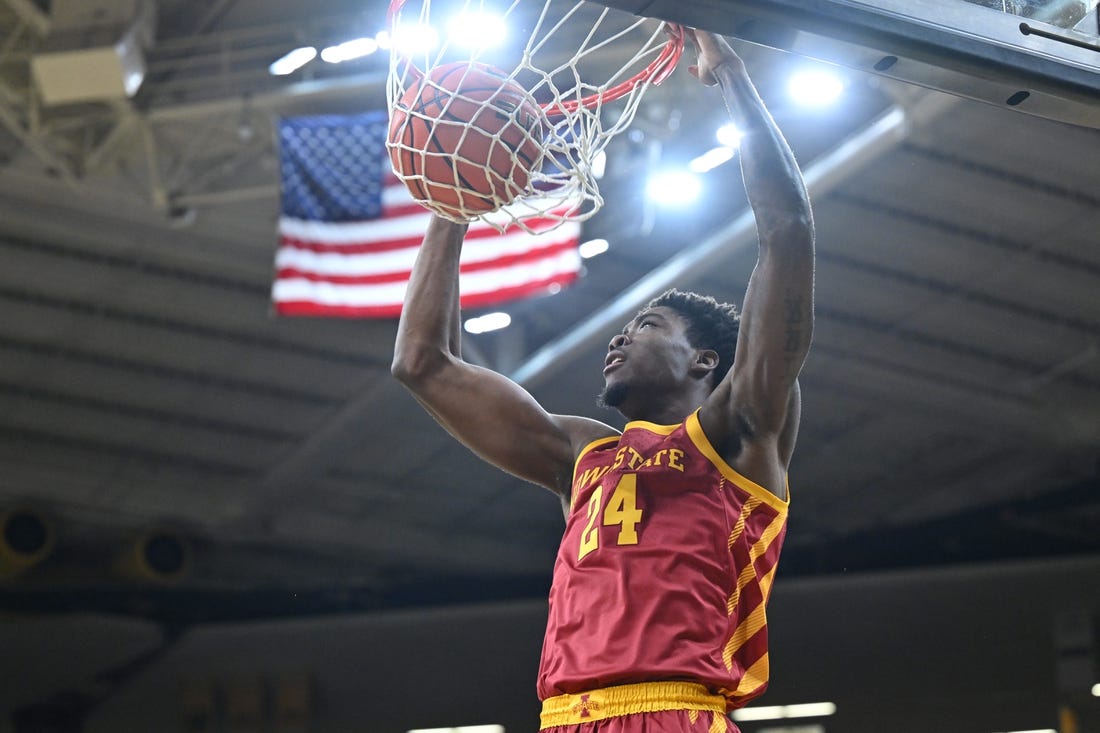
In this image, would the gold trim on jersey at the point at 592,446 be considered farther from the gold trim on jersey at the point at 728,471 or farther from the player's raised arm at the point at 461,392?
the gold trim on jersey at the point at 728,471

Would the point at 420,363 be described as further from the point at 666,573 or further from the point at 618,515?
the point at 666,573

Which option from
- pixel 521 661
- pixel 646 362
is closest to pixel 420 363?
pixel 646 362

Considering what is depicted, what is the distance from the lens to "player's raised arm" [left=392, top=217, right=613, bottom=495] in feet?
12.1

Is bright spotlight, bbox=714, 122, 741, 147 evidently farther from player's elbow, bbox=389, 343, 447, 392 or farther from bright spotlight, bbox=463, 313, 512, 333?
player's elbow, bbox=389, 343, 447, 392

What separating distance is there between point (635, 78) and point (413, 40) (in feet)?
1.96

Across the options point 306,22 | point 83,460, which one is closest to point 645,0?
point 306,22

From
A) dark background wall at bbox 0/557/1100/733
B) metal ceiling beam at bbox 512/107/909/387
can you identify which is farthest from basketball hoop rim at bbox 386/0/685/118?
dark background wall at bbox 0/557/1100/733

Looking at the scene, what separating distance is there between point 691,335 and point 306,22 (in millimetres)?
6583

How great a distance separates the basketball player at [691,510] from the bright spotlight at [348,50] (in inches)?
245

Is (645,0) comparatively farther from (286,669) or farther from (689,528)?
(286,669)

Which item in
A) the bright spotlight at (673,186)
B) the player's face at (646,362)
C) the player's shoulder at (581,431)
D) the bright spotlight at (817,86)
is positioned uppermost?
the bright spotlight at (673,186)

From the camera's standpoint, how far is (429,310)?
3.79 meters

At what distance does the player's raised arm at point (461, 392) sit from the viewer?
370cm

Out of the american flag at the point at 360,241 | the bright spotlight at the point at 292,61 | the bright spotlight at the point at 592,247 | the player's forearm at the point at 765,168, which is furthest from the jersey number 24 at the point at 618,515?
the bright spotlight at the point at 592,247
